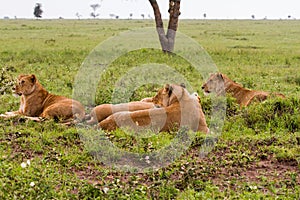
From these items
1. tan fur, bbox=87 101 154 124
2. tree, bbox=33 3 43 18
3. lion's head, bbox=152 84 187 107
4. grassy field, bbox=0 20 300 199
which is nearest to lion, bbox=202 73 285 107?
grassy field, bbox=0 20 300 199

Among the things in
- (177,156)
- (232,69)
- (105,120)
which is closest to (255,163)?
(177,156)

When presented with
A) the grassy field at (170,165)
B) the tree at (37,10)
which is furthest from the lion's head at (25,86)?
the tree at (37,10)

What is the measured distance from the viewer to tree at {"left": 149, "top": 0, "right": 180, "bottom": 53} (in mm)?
20766

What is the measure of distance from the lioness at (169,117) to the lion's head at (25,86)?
1821 mm

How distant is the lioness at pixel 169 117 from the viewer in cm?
742

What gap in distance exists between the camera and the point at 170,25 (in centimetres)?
2134

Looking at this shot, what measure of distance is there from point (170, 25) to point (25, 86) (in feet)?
43.2

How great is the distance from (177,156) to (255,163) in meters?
0.95

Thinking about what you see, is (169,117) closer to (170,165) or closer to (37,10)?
(170,165)

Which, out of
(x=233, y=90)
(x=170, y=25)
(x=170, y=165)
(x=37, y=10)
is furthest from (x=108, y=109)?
(x=37, y=10)

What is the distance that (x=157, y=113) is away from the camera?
7426 millimetres

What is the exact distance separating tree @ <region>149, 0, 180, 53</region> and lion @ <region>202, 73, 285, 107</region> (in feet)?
33.4

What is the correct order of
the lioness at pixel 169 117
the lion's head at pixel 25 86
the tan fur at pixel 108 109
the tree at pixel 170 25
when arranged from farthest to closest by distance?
1. the tree at pixel 170 25
2. the lion's head at pixel 25 86
3. the tan fur at pixel 108 109
4. the lioness at pixel 169 117

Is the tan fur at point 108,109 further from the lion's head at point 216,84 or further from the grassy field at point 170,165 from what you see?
the lion's head at point 216,84
